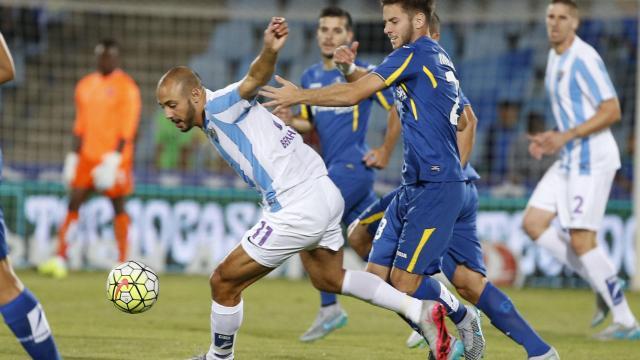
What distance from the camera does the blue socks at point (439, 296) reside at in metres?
6.66

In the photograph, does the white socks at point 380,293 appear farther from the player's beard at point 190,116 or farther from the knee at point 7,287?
the knee at point 7,287

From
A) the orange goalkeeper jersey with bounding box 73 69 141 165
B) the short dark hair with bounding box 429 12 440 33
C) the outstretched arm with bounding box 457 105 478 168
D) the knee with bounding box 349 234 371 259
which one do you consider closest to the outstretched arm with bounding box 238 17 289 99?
the short dark hair with bounding box 429 12 440 33

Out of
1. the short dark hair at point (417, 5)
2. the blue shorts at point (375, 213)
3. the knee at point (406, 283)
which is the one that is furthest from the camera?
the blue shorts at point (375, 213)

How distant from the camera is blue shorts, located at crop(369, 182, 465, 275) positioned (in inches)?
252

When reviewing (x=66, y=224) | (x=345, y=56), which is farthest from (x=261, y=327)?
(x=66, y=224)

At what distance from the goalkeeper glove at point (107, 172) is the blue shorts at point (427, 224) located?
7076 mm

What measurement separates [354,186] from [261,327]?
4.62 feet

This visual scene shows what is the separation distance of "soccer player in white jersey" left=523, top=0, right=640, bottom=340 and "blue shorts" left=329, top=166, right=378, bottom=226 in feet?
4.66

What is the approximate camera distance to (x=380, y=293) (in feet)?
20.9

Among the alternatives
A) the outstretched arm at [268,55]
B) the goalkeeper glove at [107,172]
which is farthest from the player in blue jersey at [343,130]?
the goalkeeper glove at [107,172]

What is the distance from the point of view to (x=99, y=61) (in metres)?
13.4

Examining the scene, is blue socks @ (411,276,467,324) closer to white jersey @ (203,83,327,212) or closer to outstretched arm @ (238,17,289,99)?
white jersey @ (203,83,327,212)

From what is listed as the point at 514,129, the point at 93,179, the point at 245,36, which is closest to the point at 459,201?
the point at 93,179

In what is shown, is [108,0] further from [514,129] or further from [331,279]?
[331,279]
